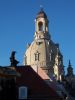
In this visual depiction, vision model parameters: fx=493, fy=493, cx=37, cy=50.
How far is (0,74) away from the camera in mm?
36906

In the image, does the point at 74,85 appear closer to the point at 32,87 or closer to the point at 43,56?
the point at 43,56

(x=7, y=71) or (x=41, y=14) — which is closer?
(x=7, y=71)

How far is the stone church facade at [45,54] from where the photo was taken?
385 feet

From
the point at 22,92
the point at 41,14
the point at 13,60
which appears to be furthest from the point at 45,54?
the point at 13,60

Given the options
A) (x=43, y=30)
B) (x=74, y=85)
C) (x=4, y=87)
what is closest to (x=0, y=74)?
(x=4, y=87)

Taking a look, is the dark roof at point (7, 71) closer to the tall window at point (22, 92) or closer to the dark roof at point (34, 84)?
the tall window at point (22, 92)

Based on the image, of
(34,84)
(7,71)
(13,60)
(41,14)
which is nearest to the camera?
(7,71)

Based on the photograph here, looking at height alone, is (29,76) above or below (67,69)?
below

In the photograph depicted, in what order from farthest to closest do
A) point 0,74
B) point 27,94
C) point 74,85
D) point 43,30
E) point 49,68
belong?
point 43,30
point 49,68
point 74,85
point 27,94
point 0,74

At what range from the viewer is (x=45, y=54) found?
11912 centimetres

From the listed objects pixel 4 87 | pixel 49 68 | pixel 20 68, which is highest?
pixel 49 68

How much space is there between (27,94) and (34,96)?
0.71 m

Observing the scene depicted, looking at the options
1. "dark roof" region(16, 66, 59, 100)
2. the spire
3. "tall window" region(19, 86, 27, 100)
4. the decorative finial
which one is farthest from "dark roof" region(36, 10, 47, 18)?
the decorative finial

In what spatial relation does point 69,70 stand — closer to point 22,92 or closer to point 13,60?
point 22,92
